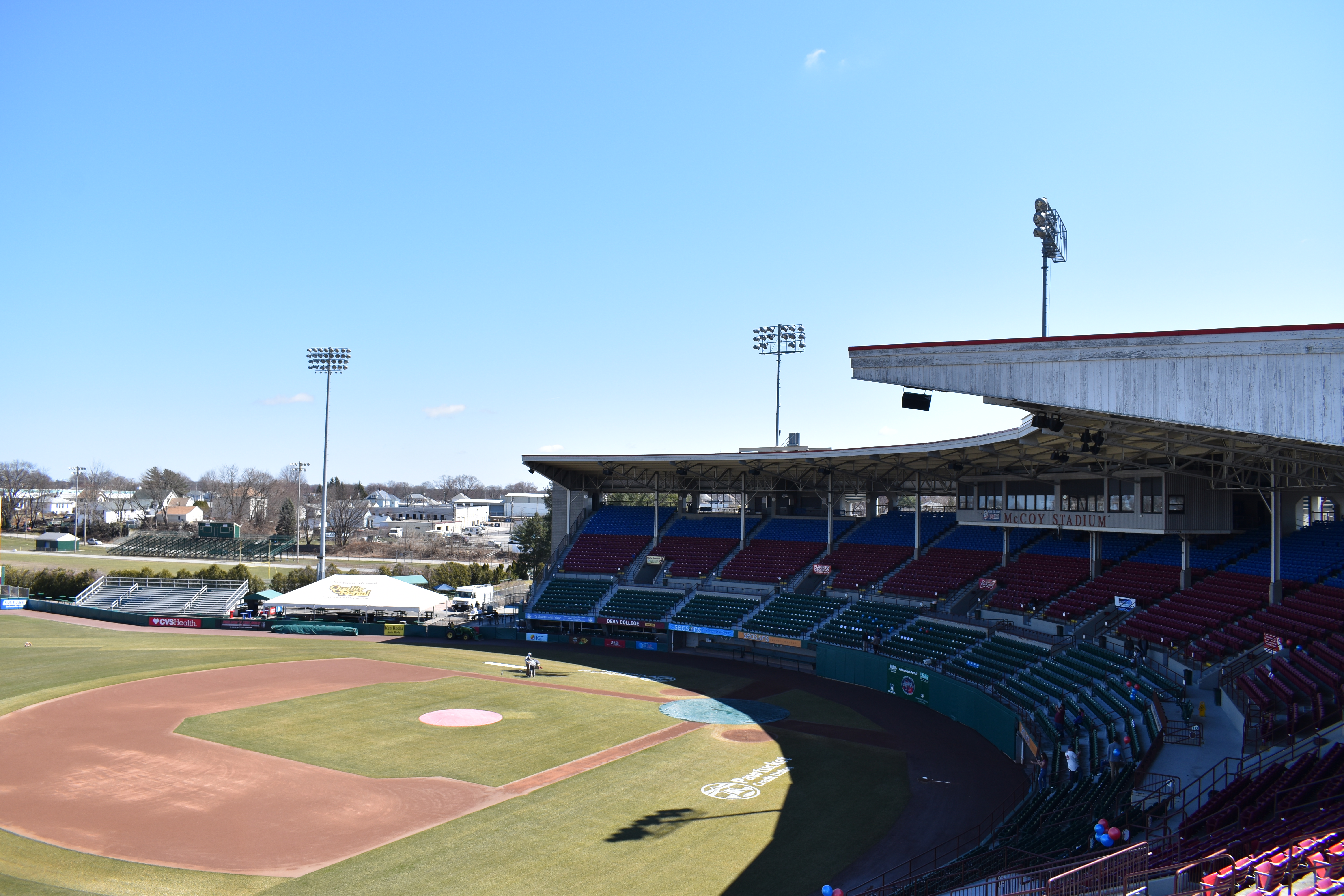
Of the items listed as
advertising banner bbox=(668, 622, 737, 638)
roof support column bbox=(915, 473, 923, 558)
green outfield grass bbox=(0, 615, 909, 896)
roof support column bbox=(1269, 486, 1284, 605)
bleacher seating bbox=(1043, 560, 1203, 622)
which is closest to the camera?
green outfield grass bbox=(0, 615, 909, 896)

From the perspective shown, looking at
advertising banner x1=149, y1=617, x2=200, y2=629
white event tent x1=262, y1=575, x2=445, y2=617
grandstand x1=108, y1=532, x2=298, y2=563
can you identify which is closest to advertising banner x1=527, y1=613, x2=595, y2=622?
white event tent x1=262, y1=575, x2=445, y2=617

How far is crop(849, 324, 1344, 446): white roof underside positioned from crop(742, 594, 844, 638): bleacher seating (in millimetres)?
28668

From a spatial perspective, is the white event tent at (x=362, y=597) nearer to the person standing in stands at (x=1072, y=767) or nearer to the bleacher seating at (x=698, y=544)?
the bleacher seating at (x=698, y=544)

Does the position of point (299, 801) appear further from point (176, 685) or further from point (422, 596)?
point (422, 596)

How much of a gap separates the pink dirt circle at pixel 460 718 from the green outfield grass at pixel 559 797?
561mm

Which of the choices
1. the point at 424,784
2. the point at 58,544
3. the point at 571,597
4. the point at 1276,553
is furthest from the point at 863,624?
the point at 58,544

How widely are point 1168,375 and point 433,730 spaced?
25.9 m

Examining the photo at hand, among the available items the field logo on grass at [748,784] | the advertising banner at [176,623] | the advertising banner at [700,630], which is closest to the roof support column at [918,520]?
the advertising banner at [700,630]

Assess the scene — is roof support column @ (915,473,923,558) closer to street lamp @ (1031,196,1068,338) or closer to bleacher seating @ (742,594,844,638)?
bleacher seating @ (742,594,844,638)

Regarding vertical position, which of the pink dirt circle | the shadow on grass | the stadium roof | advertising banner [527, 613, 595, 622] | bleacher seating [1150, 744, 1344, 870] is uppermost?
the stadium roof

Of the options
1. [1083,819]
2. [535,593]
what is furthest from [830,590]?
[1083,819]

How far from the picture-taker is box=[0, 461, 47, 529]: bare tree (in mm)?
147750

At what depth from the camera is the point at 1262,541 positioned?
3422 cm

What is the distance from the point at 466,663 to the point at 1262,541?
1472 inches
